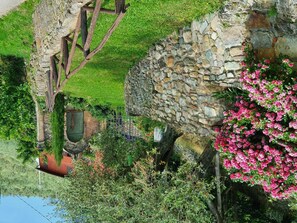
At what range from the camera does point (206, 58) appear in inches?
333

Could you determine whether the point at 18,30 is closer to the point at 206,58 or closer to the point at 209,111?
the point at 206,58

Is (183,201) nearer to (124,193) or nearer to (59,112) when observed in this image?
(124,193)

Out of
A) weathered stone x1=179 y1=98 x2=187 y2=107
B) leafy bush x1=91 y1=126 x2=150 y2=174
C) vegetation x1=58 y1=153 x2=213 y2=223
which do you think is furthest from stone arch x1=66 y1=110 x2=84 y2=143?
weathered stone x1=179 y1=98 x2=187 y2=107

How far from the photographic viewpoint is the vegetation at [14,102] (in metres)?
17.8

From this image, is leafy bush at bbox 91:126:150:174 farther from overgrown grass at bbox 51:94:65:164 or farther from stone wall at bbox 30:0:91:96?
stone wall at bbox 30:0:91:96

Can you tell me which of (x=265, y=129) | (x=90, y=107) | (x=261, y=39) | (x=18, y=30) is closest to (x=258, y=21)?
(x=261, y=39)

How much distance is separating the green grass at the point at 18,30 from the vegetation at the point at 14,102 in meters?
1.74

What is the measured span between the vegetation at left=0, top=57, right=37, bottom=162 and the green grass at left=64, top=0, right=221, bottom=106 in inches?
139

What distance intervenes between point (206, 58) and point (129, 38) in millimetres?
2843

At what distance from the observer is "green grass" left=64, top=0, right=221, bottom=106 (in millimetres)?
8531

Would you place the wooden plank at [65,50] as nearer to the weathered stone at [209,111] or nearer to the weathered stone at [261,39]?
the weathered stone at [209,111]

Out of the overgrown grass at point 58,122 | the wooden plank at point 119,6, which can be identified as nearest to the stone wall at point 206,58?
the wooden plank at point 119,6

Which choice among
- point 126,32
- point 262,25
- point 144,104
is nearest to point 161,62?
point 126,32

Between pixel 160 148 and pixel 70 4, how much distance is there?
723 centimetres
